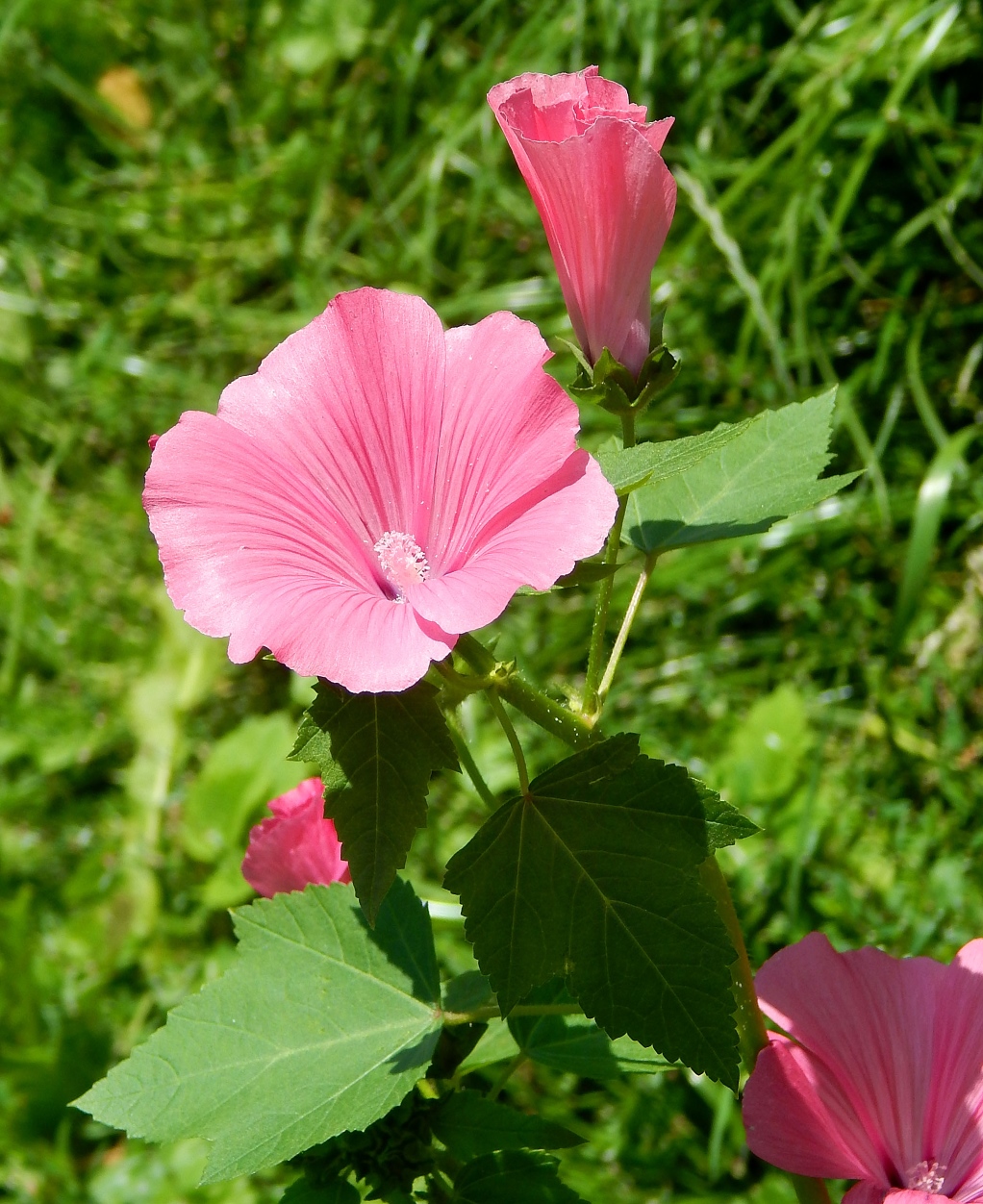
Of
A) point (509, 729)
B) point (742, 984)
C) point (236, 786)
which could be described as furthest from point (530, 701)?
point (236, 786)

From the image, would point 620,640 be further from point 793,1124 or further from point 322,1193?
point 322,1193

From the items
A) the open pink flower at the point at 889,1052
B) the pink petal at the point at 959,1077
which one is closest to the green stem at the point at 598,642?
the open pink flower at the point at 889,1052

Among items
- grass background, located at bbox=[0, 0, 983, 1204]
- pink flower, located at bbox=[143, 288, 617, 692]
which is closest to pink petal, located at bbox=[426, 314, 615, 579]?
pink flower, located at bbox=[143, 288, 617, 692]

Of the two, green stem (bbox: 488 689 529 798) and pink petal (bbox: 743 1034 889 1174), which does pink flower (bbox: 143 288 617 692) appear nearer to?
green stem (bbox: 488 689 529 798)

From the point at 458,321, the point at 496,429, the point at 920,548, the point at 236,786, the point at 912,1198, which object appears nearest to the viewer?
the point at 912,1198

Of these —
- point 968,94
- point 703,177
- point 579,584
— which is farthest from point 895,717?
point 579,584

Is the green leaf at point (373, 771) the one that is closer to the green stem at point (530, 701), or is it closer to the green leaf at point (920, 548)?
the green stem at point (530, 701)
